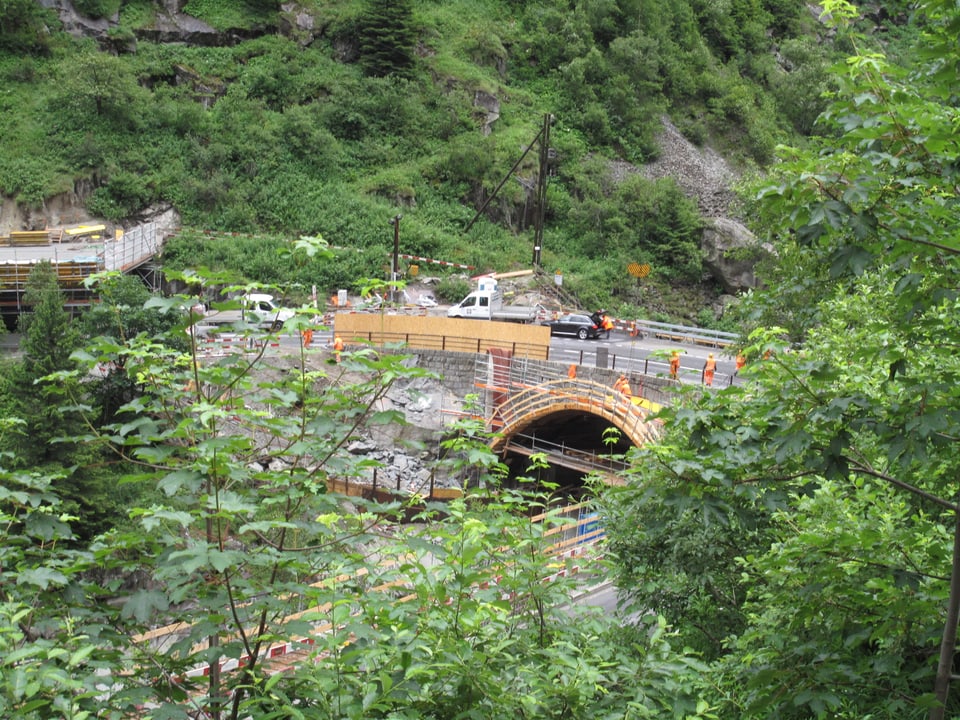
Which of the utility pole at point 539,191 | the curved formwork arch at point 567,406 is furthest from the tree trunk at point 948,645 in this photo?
the utility pole at point 539,191

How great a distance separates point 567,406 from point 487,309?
353 inches

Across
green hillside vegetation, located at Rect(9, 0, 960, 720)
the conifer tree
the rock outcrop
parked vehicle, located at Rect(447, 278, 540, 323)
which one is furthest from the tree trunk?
the conifer tree

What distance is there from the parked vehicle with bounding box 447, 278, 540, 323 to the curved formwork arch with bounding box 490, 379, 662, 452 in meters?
6.26

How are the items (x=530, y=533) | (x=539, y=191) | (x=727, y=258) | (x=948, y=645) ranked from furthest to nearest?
(x=539, y=191) < (x=727, y=258) < (x=530, y=533) < (x=948, y=645)

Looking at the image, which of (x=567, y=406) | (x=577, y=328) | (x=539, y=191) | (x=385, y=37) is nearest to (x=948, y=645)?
(x=567, y=406)

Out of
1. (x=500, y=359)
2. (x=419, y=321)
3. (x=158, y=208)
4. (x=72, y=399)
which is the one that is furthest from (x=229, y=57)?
(x=72, y=399)

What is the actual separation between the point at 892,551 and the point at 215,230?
3258cm

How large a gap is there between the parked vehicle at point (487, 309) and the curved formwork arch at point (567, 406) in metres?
6.26

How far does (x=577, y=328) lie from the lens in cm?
3141

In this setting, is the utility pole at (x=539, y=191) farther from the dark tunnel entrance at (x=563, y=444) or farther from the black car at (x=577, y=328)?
the dark tunnel entrance at (x=563, y=444)

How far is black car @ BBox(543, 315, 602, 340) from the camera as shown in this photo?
31.3 metres

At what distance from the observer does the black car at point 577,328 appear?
3134cm

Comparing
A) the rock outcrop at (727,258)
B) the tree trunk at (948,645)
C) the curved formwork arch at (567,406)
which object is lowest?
the curved formwork arch at (567,406)

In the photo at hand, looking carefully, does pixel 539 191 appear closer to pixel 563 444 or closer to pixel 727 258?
pixel 727 258
